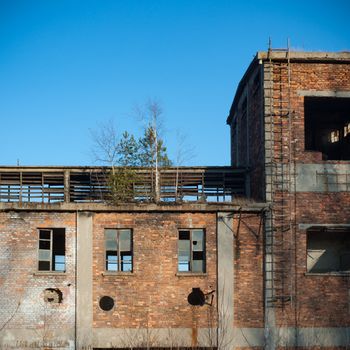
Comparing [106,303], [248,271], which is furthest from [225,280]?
[106,303]

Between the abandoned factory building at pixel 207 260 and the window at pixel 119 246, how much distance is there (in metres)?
0.03

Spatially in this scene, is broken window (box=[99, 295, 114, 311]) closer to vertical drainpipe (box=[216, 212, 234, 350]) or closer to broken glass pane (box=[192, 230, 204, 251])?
broken glass pane (box=[192, 230, 204, 251])

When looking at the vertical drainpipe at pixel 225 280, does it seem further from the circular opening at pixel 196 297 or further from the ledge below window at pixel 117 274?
the ledge below window at pixel 117 274

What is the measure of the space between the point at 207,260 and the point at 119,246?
9.62ft

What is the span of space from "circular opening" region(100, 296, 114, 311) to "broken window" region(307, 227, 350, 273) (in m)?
7.13

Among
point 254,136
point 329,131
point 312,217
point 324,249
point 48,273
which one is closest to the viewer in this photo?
point 48,273

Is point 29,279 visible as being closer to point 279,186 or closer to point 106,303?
point 106,303

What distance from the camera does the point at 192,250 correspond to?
20.9 m

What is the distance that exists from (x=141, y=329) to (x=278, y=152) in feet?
24.0

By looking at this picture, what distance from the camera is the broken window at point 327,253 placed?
22.5 meters

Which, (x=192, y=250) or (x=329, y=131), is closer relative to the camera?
(x=192, y=250)

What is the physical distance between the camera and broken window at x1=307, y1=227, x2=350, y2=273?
2250 cm

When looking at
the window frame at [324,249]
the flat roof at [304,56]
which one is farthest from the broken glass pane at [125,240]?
the flat roof at [304,56]

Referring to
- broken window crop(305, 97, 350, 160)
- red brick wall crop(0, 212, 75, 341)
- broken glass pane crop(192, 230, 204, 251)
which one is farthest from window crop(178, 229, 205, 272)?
broken window crop(305, 97, 350, 160)
